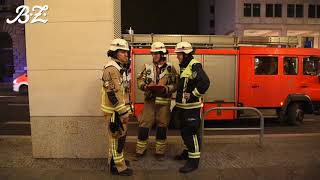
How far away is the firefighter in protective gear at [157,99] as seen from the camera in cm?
605

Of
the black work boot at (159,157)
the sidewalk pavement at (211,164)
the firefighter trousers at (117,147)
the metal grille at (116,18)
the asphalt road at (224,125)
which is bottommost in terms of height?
the asphalt road at (224,125)

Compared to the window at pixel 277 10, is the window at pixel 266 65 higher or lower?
lower

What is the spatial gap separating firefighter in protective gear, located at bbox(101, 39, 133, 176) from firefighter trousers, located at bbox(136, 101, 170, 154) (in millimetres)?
825

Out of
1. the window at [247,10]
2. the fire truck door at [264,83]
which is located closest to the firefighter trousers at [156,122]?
the fire truck door at [264,83]

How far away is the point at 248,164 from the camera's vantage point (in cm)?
581

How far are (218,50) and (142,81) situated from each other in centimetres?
439

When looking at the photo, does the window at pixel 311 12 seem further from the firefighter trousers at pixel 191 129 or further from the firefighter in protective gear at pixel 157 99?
the firefighter trousers at pixel 191 129

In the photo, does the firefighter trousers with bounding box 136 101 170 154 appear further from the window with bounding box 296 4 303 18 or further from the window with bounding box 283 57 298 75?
the window with bounding box 296 4 303 18

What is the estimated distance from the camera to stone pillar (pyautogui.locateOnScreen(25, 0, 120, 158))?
5824 mm

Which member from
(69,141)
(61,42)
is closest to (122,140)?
(69,141)

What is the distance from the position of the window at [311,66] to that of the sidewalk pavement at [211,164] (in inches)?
153

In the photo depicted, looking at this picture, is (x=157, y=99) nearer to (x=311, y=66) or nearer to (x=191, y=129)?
(x=191, y=129)

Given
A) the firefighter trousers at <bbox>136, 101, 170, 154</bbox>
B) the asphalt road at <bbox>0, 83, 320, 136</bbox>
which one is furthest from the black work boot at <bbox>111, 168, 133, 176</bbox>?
the asphalt road at <bbox>0, 83, 320, 136</bbox>

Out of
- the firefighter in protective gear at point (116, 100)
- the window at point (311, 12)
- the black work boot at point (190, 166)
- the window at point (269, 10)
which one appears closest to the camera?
the firefighter in protective gear at point (116, 100)
